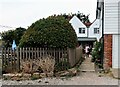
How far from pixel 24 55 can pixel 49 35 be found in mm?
1671

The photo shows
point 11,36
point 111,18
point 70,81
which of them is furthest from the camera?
point 11,36

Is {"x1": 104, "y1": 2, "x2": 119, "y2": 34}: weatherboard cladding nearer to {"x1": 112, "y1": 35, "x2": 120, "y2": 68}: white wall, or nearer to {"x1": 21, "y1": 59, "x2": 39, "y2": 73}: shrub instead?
{"x1": 112, "y1": 35, "x2": 120, "y2": 68}: white wall

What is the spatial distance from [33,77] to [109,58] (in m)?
4.41

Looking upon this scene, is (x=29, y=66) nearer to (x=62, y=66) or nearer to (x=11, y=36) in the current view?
(x=62, y=66)

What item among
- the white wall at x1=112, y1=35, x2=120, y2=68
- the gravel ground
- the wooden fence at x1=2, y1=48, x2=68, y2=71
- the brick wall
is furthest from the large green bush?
the gravel ground

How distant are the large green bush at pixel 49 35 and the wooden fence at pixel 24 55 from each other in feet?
1.33

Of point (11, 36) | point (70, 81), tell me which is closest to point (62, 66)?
point (70, 81)

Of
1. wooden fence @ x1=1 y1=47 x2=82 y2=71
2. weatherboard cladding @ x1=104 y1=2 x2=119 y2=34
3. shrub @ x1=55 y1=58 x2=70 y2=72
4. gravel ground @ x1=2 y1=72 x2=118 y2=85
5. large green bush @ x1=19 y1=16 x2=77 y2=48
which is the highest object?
weatherboard cladding @ x1=104 y1=2 x2=119 y2=34

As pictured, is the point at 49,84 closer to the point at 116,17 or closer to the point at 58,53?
the point at 58,53

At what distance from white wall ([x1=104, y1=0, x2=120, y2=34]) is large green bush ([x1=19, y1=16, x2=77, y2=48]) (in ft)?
7.16

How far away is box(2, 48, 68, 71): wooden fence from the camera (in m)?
15.3

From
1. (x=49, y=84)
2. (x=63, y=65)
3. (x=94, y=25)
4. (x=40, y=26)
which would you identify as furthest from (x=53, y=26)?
(x=94, y=25)

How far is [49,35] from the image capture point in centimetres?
1577

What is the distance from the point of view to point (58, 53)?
1545 cm
